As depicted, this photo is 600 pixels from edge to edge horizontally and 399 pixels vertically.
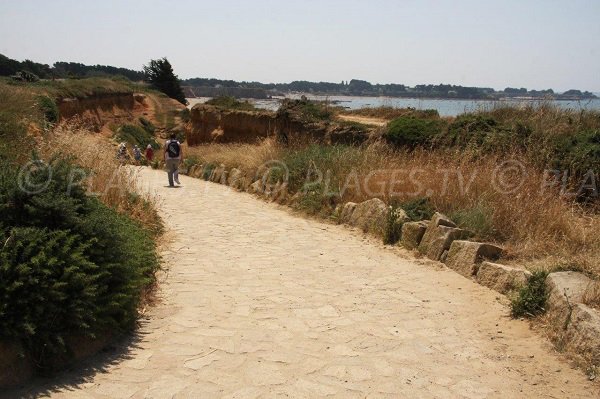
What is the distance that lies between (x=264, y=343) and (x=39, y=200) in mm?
2343

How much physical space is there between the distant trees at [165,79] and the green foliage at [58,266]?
208 ft

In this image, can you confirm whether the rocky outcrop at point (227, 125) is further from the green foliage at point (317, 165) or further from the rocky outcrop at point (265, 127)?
the green foliage at point (317, 165)

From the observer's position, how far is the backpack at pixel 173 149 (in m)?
16.2

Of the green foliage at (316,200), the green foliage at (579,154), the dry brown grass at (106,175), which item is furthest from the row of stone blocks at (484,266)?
the dry brown grass at (106,175)

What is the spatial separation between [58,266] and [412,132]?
10.2 m

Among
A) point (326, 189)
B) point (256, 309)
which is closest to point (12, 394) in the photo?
point (256, 309)

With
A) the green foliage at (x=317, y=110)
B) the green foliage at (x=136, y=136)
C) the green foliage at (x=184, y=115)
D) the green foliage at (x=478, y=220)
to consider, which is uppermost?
the green foliage at (x=317, y=110)

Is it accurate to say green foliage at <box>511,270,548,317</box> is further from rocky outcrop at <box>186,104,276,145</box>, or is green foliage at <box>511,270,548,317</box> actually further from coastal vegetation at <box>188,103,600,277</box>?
rocky outcrop at <box>186,104,276,145</box>

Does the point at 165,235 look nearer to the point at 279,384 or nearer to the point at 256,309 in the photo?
the point at 256,309

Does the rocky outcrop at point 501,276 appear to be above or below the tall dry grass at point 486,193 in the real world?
below

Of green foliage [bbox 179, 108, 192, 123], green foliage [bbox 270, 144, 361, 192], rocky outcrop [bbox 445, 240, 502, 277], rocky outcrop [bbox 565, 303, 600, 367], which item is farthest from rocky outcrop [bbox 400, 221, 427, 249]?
green foliage [bbox 179, 108, 192, 123]

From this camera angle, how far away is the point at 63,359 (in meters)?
4.16

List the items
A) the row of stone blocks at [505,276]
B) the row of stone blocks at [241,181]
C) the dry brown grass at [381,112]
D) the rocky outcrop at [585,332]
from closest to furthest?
the rocky outcrop at [585,332] < the row of stone blocks at [505,276] < the row of stone blocks at [241,181] < the dry brown grass at [381,112]

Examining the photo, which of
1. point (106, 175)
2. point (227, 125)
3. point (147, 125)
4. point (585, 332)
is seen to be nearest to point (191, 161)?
point (227, 125)
